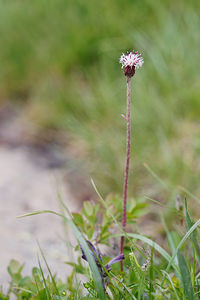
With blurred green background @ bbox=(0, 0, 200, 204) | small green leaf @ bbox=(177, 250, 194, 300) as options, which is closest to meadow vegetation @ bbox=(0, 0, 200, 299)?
blurred green background @ bbox=(0, 0, 200, 204)

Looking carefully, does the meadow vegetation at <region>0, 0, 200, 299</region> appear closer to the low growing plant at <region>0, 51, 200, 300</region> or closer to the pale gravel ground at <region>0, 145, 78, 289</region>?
the low growing plant at <region>0, 51, 200, 300</region>

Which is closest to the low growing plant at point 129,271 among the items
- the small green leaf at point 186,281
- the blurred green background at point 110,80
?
the small green leaf at point 186,281

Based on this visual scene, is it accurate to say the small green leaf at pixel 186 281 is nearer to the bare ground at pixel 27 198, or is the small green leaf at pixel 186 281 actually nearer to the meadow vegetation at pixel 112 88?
the meadow vegetation at pixel 112 88

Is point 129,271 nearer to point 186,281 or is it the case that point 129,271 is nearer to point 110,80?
point 186,281

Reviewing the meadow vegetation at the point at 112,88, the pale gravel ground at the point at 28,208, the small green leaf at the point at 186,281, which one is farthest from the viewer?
the meadow vegetation at the point at 112,88

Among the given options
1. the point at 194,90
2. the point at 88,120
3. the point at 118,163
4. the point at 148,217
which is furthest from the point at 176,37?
the point at 148,217

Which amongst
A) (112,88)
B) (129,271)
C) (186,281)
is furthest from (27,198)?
(186,281)
